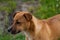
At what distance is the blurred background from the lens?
10.7 meters

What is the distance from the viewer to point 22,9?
1251 centimetres

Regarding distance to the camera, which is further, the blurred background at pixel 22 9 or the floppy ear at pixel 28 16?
the blurred background at pixel 22 9

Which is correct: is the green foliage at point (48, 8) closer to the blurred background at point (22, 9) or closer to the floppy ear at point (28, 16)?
the blurred background at point (22, 9)

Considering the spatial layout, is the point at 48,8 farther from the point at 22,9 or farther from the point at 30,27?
the point at 30,27

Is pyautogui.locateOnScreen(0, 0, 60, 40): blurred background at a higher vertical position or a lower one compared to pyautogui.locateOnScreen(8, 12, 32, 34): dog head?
lower

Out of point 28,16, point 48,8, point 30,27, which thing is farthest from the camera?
point 48,8

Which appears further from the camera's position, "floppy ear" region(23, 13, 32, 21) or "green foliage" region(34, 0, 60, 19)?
"green foliage" region(34, 0, 60, 19)

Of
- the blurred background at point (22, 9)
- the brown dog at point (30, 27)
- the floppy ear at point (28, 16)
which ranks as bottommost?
the blurred background at point (22, 9)

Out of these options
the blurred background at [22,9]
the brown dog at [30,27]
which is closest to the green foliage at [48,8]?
the blurred background at [22,9]

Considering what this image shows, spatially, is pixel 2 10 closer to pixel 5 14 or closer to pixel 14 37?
pixel 5 14

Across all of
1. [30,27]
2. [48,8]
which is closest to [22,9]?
[48,8]

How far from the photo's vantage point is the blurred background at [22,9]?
35.0 feet

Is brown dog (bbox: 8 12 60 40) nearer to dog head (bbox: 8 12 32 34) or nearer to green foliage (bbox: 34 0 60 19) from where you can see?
dog head (bbox: 8 12 32 34)

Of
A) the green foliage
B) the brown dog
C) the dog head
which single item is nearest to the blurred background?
the green foliage
